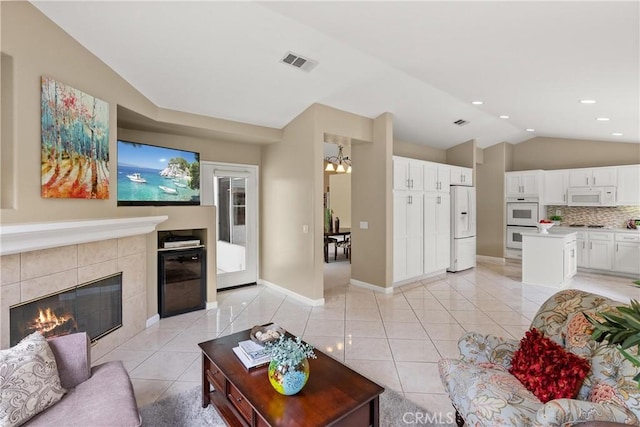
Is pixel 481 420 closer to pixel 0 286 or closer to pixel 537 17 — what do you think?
pixel 537 17

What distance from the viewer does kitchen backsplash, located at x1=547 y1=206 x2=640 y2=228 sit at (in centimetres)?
637

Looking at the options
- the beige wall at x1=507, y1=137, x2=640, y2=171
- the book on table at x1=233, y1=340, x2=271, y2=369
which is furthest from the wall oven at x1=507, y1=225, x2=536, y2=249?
the book on table at x1=233, y1=340, x2=271, y2=369

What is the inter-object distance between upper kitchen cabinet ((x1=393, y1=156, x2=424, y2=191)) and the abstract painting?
398 cm

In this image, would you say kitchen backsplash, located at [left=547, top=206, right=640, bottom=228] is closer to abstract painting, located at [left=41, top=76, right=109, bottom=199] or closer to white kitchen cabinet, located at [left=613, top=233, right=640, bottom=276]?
white kitchen cabinet, located at [left=613, top=233, right=640, bottom=276]

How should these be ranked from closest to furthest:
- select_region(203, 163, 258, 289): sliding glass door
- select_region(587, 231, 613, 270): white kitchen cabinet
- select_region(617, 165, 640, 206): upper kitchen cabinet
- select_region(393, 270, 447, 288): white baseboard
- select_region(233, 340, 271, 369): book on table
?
1. select_region(233, 340, 271, 369): book on table
2. select_region(203, 163, 258, 289): sliding glass door
3. select_region(393, 270, 447, 288): white baseboard
4. select_region(617, 165, 640, 206): upper kitchen cabinet
5. select_region(587, 231, 613, 270): white kitchen cabinet

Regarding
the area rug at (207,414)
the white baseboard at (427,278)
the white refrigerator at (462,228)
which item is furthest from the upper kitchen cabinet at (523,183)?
the area rug at (207,414)

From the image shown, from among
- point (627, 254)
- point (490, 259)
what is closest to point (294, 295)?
point (490, 259)

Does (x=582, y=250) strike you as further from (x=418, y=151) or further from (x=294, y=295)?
(x=294, y=295)

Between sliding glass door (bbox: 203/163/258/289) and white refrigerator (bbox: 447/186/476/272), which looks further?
white refrigerator (bbox: 447/186/476/272)

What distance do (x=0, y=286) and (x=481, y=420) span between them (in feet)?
9.75

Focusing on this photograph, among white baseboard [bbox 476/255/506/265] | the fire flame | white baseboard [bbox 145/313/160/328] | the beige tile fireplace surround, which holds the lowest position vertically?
white baseboard [bbox 145/313/160/328]

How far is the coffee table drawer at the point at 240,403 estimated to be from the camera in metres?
1.72

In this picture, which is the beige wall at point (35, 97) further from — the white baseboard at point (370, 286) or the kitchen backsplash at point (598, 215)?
the kitchen backsplash at point (598, 215)

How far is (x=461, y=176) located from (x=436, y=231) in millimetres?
1431
